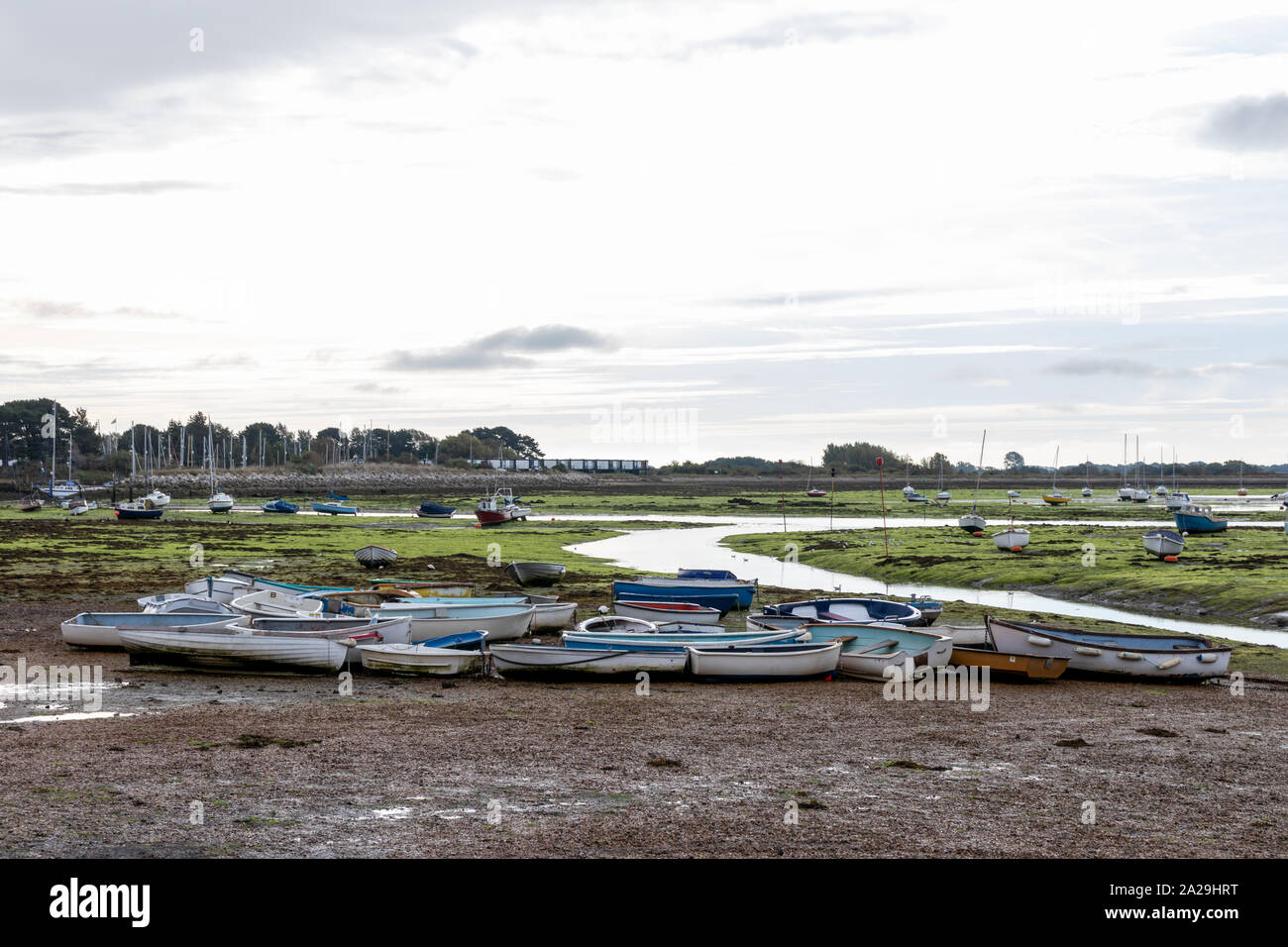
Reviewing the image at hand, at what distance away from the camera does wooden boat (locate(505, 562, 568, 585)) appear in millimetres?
48188

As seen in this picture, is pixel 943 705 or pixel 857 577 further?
pixel 857 577

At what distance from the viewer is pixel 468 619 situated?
31.6 metres

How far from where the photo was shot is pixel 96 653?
29266 millimetres

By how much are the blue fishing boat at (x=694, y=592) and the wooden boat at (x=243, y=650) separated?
1395 centimetres

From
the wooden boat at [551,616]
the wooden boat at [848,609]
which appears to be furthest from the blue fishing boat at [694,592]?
the wooden boat at [848,609]

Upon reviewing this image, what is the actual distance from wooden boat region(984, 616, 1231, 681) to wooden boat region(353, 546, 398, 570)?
3627 centimetres

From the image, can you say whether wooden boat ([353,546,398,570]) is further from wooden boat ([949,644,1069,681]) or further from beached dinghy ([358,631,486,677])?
wooden boat ([949,644,1069,681])

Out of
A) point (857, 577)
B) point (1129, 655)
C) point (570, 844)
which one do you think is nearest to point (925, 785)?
point (570, 844)

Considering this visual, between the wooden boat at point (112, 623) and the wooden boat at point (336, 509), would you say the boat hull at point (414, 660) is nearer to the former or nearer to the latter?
the wooden boat at point (112, 623)

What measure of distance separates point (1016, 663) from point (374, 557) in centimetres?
3731

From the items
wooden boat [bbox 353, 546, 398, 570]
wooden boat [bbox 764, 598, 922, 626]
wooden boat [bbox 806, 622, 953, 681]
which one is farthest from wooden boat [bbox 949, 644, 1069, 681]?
Result: wooden boat [bbox 353, 546, 398, 570]

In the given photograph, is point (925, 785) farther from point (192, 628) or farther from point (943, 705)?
point (192, 628)

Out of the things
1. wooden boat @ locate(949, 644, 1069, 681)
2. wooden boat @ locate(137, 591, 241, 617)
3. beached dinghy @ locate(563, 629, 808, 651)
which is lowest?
wooden boat @ locate(949, 644, 1069, 681)

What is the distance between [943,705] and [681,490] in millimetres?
172885
